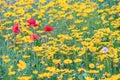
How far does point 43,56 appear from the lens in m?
3.97

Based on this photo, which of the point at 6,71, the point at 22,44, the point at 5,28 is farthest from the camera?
the point at 5,28

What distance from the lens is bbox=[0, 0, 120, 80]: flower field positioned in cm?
369

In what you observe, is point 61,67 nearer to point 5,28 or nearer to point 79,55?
point 79,55

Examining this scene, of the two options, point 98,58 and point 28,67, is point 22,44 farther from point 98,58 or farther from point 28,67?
point 98,58

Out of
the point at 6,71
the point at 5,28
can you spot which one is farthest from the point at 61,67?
the point at 5,28

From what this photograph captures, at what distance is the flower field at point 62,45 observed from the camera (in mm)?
3685

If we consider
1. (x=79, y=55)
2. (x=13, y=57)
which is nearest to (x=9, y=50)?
(x=13, y=57)

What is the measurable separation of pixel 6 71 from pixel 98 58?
0.82m

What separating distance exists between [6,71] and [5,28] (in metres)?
1.45

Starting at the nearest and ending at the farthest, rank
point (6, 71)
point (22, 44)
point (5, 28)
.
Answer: point (6, 71), point (22, 44), point (5, 28)

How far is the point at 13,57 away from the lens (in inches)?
162

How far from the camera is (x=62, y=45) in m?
4.11

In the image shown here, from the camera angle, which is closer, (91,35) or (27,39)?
(27,39)

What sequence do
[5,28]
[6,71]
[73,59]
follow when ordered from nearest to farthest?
1. [6,71]
2. [73,59]
3. [5,28]
